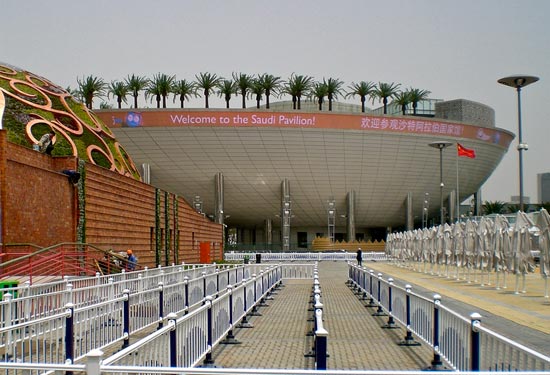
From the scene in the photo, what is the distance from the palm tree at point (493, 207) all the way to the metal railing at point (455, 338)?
107934 mm

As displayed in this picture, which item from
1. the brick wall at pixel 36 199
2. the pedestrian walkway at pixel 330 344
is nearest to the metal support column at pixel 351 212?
the brick wall at pixel 36 199

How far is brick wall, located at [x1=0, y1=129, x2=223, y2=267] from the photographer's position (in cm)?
2369

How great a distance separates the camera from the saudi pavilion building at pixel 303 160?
247ft

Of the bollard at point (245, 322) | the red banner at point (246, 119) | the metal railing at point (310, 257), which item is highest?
the red banner at point (246, 119)

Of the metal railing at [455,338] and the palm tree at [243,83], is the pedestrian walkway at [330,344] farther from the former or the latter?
the palm tree at [243,83]

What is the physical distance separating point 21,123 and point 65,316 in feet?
83.0

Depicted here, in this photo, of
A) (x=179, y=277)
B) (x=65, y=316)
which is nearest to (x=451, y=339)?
(x=65, y=316)

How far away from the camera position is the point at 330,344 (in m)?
13.4

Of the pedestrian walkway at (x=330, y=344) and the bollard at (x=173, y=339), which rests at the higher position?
the bollard at (x=173, y=339)

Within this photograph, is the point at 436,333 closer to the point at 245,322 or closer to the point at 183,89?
the point at 245,322

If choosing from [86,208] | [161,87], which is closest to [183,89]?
[161,87]

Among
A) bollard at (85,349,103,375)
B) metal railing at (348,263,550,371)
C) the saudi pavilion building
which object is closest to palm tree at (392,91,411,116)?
the saudi pavilion building

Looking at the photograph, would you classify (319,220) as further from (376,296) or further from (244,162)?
(376,296)

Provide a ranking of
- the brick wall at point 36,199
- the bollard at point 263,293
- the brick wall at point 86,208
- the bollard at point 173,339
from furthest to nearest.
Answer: the brick wall at point 86,208
the brick wall at point 36,199
the bollard at point 263,293
the bollard at point 173,339
